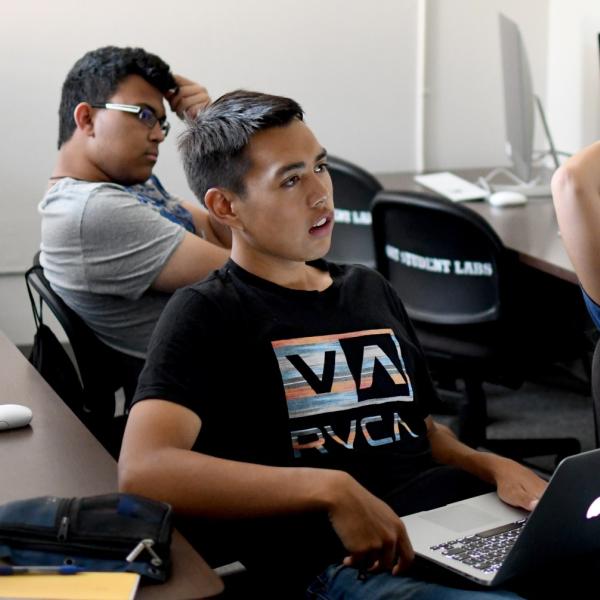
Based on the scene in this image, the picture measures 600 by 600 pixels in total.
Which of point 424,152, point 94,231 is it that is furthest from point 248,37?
point 94,231

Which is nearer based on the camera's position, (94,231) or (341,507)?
(341,507)

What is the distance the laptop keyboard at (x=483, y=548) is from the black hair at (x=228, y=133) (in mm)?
637

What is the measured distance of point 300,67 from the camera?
4215mm

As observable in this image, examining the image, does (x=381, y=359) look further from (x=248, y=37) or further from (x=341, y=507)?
(x=248, y=37)

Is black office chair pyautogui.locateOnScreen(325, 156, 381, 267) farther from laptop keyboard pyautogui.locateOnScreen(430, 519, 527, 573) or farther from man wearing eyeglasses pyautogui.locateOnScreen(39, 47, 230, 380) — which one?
laptop keyboard pyautogui.locateOnScreen(430, 519, 527, 573)

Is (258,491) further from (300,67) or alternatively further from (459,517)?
(300,67)

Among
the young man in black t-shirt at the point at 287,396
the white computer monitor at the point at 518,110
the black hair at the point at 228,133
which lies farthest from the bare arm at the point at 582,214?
the white computer monitor at the point at 518,110

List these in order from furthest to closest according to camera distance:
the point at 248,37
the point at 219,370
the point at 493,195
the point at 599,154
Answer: the point at 248,37 < the point at 493,195 < the point at 599,154 < the point at 219,370

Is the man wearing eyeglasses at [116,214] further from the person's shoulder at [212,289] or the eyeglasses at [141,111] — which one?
the person's shoulder at [212,289]

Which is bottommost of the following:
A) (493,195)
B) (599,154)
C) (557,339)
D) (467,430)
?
(467,430)

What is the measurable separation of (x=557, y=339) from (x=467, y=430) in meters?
0.43

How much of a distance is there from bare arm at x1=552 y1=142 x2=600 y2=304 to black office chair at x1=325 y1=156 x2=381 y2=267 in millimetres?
1502

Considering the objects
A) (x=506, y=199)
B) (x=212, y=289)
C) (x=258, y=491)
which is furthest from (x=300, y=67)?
(x=258, y=491)

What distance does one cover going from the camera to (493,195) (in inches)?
146
